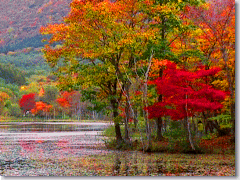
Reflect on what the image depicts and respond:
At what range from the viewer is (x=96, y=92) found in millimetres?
35688

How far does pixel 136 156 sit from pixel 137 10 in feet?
38.3

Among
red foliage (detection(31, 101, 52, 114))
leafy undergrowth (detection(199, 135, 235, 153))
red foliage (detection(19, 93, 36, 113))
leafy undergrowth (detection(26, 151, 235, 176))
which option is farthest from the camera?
red foliage (detection(19, 93, 36, 113))

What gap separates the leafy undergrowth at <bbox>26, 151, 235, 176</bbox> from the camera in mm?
20422

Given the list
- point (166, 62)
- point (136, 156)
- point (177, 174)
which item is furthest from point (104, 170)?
point (166, 62)

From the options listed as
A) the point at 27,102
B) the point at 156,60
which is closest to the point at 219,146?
the point at 156,60

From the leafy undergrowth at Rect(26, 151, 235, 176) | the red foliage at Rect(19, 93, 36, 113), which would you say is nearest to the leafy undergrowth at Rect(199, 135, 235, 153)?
the leafy undergrowth at Rect(26, 151, 235, 176)

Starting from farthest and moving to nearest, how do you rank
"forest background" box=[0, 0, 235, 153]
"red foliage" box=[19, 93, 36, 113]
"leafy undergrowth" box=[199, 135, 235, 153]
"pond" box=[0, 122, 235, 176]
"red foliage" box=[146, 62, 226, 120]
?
"red foliage" box=[19, 93, 36, 113], "leafy undergrowth" box=[199, 135, 235, 153], "forest background" box=[0, 0, 235, 153], "red foliage" box=[146, 62, 226, 120], "pond" box=[0, 122, 235, 176]

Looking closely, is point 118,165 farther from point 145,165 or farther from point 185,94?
point 185,94

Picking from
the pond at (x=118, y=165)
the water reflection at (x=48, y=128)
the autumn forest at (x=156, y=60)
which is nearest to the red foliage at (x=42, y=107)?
the water reflection at (x=48, y=128)

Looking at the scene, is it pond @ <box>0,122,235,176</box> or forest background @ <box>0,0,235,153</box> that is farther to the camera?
forest background @ <box>0,0,235,153</box>

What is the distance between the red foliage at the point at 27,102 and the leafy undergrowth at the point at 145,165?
423 ft

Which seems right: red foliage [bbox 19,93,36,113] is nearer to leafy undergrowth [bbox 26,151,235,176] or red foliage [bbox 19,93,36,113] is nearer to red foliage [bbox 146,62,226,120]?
red foliage [bbox 146,62,226,120]

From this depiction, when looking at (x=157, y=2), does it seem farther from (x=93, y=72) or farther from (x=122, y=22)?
(x=93, y=72)

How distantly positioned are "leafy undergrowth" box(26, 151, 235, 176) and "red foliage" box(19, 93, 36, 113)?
128818 mm
